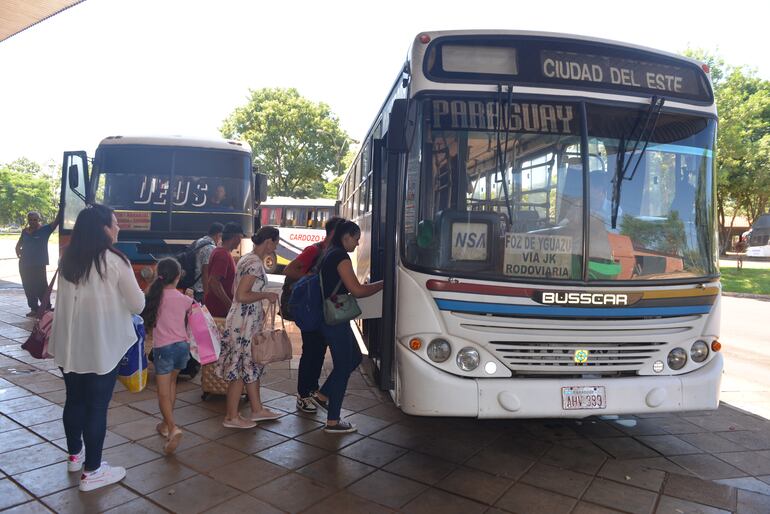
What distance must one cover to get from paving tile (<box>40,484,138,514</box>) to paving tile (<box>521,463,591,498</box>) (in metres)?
2.75

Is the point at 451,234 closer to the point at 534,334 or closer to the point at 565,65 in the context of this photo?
the point at 534,334

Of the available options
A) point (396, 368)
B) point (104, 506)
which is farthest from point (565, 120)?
point (104, 506)

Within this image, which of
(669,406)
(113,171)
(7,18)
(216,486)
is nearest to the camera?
(216,486)

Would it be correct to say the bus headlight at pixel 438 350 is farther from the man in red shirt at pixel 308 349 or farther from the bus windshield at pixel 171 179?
the bus windshield at pixel 171 179

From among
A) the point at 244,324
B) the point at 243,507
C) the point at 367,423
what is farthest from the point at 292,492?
the point at 244,324

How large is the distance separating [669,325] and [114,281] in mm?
3944

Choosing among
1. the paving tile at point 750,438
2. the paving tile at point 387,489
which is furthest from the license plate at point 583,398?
the paving tile at point 750,438

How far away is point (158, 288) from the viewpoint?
4.42m

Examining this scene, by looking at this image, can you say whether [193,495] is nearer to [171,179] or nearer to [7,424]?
[7,424]

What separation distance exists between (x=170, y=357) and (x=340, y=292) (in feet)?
4.65

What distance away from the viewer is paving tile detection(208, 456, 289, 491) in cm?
399

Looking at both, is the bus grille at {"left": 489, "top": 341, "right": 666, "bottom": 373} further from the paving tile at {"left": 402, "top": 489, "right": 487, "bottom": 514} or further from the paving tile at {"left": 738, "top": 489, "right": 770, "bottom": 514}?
the paving tile at {"left": 738, "top": 489, "right": 770, "bottom": 514}

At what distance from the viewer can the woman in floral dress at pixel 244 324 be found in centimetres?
484

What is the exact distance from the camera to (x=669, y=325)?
432cm
